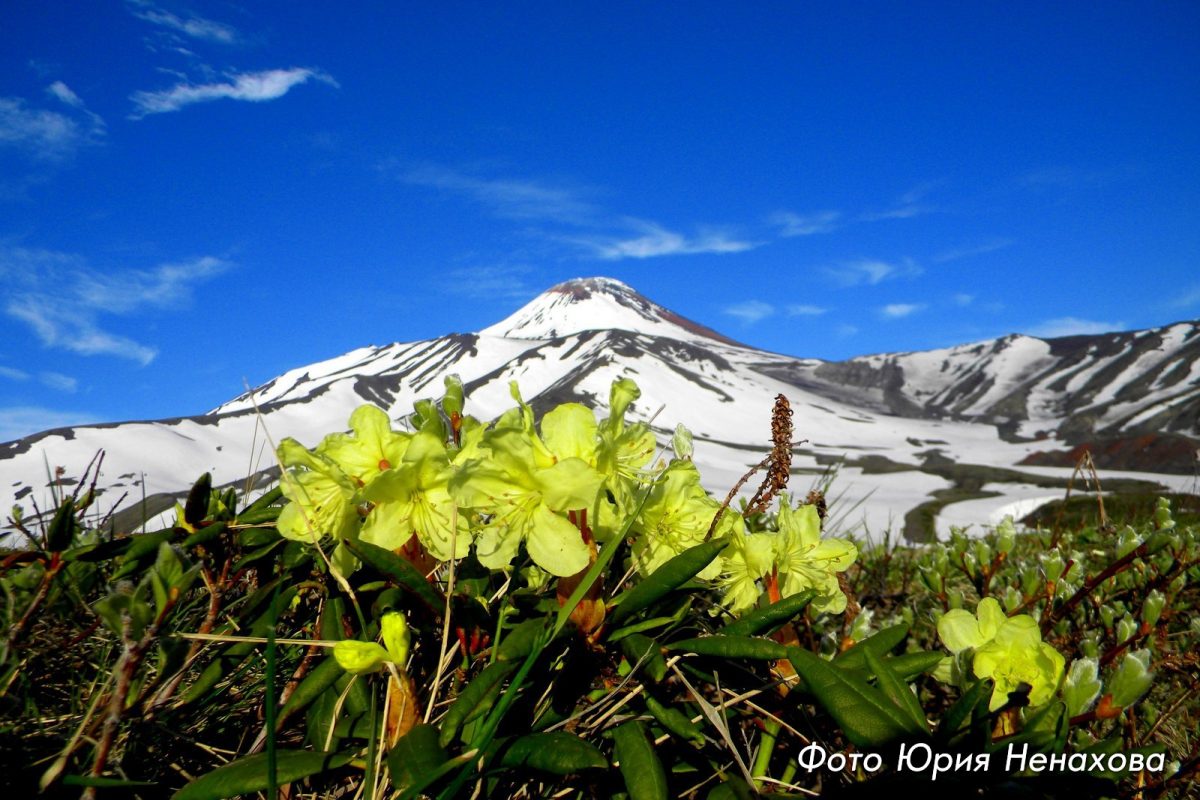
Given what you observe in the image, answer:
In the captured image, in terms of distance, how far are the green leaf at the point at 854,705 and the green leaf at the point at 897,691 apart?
29 mm

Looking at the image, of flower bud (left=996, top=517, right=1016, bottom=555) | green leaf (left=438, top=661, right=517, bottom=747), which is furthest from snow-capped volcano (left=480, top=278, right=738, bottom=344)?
green leaf (left=438, top=661, right=517, bottom=747)

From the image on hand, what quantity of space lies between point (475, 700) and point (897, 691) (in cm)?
63

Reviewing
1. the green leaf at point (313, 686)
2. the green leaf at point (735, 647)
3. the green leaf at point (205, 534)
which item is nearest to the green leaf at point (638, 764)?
the green leaf at point (735, 647)

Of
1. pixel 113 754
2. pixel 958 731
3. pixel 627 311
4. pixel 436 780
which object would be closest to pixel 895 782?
pixel 958 731

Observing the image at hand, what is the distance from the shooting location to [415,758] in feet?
3.15

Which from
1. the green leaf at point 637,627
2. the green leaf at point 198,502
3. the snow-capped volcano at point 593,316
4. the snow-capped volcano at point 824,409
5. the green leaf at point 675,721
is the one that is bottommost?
the green leaf at point 675,721

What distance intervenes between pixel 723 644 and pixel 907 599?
8.21 ft

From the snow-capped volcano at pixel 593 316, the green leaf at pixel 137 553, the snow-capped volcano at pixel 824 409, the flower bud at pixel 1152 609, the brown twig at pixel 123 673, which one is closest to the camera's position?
the brown twig at pixel 123 673

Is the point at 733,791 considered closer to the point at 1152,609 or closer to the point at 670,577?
the point at 670,577

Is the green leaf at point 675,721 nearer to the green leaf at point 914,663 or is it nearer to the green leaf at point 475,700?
the green leaf at point 475,700

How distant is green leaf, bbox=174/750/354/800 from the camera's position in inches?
37.9

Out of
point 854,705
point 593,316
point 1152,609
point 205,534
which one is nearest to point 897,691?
point 854,705

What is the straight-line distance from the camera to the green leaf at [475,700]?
104 cm

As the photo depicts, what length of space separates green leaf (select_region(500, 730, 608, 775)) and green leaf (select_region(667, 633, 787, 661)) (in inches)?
10.0
